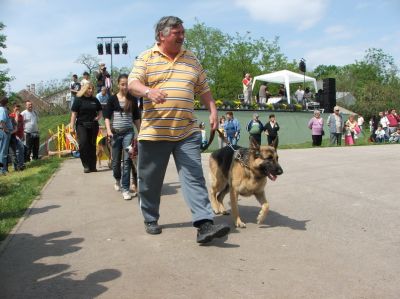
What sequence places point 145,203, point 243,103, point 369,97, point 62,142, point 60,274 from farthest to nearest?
point 369,97 → point 243,103 → point 62,142 → point 145,203 → point 60,274

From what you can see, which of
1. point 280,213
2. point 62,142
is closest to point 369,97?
point 62,142

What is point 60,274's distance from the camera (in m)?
3.82

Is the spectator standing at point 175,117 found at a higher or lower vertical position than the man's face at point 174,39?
lower

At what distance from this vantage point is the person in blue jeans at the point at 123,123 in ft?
23.5

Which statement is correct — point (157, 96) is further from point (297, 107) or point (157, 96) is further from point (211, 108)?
point (297, 107)

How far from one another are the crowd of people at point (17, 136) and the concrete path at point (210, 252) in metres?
4.47

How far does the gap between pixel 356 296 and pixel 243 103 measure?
75.6ft

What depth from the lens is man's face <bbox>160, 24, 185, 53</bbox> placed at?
4535 mm

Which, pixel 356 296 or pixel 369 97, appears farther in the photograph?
pixel 369 97

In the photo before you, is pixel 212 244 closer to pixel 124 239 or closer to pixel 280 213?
pixel 124 239

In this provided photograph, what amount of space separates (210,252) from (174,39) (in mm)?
2060

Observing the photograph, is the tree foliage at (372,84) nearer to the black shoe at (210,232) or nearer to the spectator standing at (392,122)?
the spectator standing at (392,122)

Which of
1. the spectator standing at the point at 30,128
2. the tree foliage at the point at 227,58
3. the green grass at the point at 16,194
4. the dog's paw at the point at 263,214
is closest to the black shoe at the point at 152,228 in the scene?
the dog's paw at the point at 263,214

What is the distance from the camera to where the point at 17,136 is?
41.4 ft
